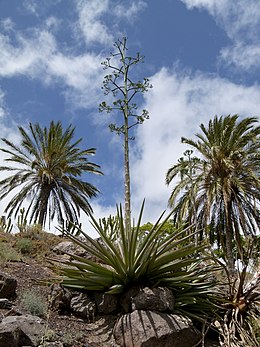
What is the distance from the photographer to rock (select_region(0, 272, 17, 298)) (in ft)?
19.2

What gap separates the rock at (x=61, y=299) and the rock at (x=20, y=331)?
0.93 meters

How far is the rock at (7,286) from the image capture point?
586cm

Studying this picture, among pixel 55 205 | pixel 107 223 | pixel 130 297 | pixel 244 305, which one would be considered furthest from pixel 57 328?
pixel 55 205

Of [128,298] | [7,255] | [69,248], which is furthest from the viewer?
[69,248]

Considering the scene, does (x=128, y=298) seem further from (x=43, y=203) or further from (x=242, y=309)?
(x=43, y=203)

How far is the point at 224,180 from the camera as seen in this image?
1738 cm

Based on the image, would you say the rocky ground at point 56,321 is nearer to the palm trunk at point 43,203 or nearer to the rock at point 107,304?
the rock at point 107,304

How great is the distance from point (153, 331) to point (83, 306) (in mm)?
1226

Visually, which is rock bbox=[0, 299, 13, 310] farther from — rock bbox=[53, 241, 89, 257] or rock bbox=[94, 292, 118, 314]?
rock bbox=[53, 241, 89, 257]

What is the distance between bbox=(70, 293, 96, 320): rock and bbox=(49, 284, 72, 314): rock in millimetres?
86

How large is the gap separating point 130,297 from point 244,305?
5.95ft

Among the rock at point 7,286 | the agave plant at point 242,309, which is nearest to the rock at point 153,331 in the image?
the agave plant at point 242,309

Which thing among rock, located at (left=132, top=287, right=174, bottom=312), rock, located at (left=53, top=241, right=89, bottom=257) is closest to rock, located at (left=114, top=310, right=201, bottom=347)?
rock, located at (left=132, top=287, right=174, bottom=312)

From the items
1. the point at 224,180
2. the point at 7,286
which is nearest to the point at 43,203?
the point at 224,180
